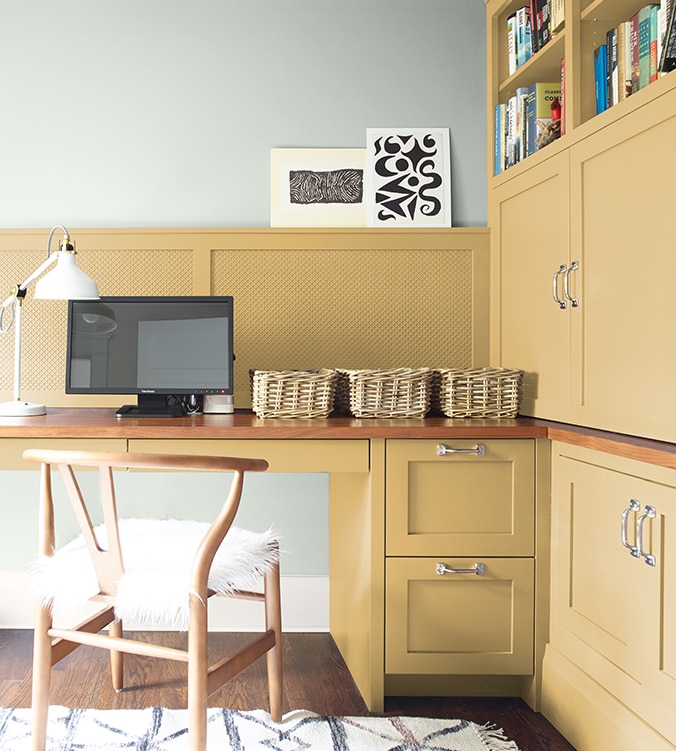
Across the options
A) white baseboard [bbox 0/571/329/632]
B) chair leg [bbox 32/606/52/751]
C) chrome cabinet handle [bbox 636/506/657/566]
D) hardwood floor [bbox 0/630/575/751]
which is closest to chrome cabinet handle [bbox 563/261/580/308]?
chrome cabinet handle [bbox 636/506/657/566]

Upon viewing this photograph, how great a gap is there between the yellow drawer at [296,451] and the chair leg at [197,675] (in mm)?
540

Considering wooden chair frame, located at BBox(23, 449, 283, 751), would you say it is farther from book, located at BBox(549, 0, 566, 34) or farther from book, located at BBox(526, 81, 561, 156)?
book, located at BBox(549, 0, 566, 34)

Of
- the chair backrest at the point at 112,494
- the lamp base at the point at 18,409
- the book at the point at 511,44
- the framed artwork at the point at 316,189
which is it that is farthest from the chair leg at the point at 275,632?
the book at the point at 511,44

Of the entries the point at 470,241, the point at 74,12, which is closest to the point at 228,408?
the point at 470,241

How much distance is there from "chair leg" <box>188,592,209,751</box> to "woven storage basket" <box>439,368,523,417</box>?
3.44 ft

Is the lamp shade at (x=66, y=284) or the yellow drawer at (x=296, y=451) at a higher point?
the lamp shade at (x=66, y=284)

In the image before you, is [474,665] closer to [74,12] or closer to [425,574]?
[425,574]

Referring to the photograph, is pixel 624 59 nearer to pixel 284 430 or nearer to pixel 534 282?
pixel 534 282

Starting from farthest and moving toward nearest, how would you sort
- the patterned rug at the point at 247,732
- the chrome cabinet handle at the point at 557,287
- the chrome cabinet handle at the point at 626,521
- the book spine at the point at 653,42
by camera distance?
the chrome cabinet handle at the point at 557,287 → the patterned rug at the point at 247,732 → the book spine at the point at 653,42 → the chrome cabinet handle at the point at 626,521

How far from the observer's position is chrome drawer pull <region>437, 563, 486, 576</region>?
2.12 metres

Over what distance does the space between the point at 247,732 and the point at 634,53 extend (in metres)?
1.99

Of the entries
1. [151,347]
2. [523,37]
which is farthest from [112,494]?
[523,37]

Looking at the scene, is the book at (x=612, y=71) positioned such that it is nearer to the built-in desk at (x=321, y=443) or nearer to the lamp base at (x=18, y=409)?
the built-in desk at (x=321, y=443)

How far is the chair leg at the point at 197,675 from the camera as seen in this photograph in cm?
165
